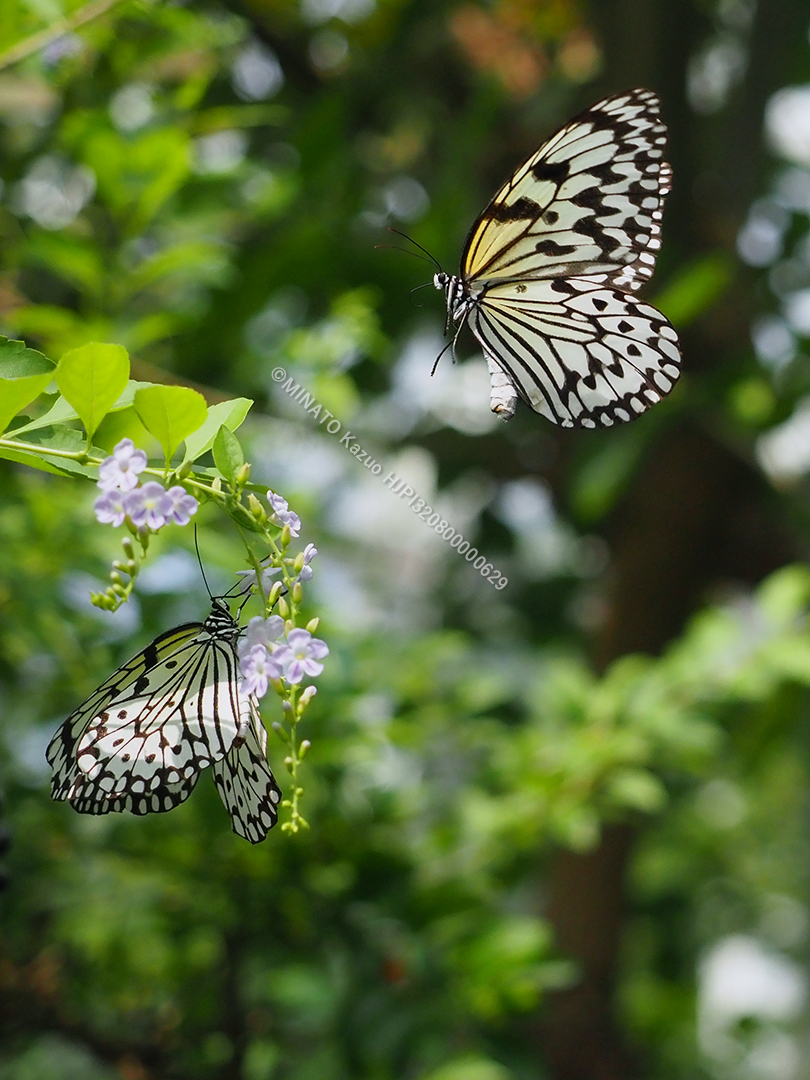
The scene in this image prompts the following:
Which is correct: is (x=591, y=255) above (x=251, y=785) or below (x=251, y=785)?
above

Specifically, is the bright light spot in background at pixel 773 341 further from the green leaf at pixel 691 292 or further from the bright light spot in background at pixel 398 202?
the bright light spot in background at pixel 398 202

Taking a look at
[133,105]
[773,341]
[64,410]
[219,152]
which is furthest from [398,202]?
[64,410]

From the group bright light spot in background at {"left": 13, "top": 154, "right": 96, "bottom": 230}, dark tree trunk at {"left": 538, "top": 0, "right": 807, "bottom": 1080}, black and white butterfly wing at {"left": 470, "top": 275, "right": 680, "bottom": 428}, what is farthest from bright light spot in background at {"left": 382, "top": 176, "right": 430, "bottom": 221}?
black and white butterfly wing at {"left": 470, "top": 275, "right": 680, "bottom": 428}

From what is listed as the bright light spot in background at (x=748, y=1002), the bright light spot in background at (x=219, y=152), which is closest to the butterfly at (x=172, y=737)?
the bright light spot in background at (x=219, y=152)

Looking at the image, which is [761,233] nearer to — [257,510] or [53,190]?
[53,190]

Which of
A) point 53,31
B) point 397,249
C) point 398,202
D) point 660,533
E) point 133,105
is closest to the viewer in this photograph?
point 53,31

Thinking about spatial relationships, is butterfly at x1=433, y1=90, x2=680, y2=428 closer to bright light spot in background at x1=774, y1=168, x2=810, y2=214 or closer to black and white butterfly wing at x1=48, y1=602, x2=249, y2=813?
black and white butterfly wing at x1=48, y1=602, x2=249, y2=813
